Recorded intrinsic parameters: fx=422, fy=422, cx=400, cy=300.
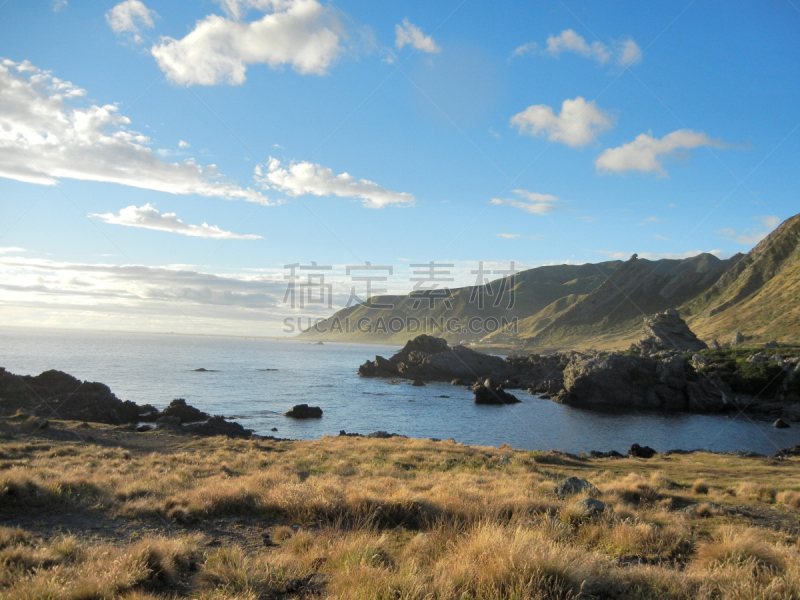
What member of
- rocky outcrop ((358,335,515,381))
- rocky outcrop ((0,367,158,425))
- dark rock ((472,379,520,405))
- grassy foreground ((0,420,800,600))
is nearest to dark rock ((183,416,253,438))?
rocky outcrop ((0,367,158,425))

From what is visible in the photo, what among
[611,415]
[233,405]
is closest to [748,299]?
[611,415]

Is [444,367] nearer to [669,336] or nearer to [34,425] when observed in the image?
[669,336]

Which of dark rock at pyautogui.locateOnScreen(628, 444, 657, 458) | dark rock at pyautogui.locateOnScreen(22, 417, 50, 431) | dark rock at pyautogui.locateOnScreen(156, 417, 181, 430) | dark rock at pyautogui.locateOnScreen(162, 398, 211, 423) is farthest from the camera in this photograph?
dark rock at pyautogui.locateOnScreen(162, 398, 211, 423)

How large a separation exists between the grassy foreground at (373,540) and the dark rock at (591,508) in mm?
181

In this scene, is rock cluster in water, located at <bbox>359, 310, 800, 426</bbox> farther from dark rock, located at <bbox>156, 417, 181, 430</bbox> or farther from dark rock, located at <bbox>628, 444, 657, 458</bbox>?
dark rock, located at <bbox>156, 417, 181, 430</bbox>

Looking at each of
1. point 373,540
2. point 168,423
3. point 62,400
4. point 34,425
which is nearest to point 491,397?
point 168,423

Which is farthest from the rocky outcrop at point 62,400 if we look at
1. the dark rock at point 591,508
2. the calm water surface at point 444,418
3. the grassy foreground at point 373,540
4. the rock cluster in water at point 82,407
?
the dark rock at point 591,508

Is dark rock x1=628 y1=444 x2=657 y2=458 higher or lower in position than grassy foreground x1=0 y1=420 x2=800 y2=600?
lower

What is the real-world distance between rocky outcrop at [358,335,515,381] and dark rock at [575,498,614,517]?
82695mm

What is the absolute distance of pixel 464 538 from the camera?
709 cm

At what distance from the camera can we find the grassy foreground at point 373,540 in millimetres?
5145

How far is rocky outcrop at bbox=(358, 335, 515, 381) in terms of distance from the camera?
94.3 metres

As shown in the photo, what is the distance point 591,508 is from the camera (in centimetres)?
920

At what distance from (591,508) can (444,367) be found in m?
90.2
